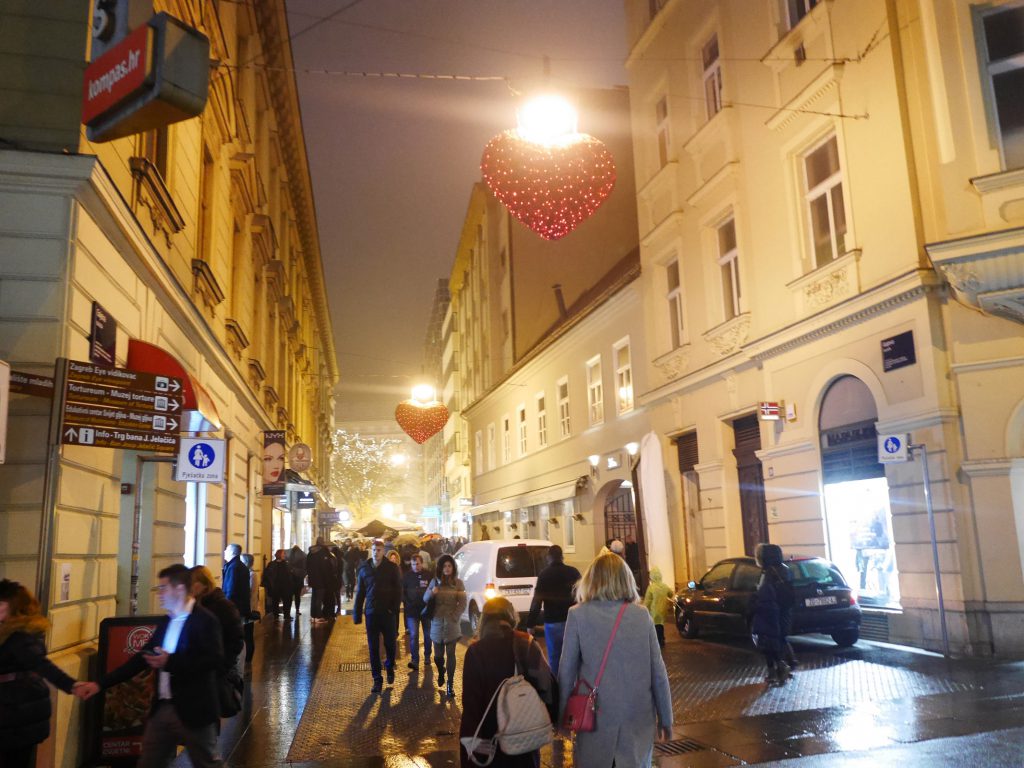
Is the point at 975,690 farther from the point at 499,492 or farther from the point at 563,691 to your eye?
the point at 499,492

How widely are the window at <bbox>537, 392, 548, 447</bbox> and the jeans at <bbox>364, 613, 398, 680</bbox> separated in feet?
63.7

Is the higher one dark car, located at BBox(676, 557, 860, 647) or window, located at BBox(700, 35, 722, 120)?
window, located at BBox(700, 35, 722, 120)

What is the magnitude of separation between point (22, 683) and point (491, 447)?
35013 mm

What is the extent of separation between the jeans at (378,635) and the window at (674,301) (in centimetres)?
1117

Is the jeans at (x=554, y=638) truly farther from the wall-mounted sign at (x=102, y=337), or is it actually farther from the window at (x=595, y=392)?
the window at (x=595, y=392)

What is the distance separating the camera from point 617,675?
4625 millimetres

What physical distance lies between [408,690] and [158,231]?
6.56 metres

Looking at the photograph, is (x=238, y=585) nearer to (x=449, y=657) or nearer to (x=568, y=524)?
(x=449, y=657)

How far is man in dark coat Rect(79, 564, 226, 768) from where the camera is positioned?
5.07 metres

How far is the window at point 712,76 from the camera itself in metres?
18.2

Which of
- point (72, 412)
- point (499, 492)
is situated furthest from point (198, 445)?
point (499, 492)

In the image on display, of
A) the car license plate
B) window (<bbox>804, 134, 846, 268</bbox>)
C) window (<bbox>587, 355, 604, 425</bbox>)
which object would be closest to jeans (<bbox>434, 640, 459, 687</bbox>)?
the car license plate

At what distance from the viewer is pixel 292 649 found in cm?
1571

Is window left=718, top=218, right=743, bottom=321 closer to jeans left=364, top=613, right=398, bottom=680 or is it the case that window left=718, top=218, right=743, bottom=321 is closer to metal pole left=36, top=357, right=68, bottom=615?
jeans left=364, top=613, right=398, bottom=680
